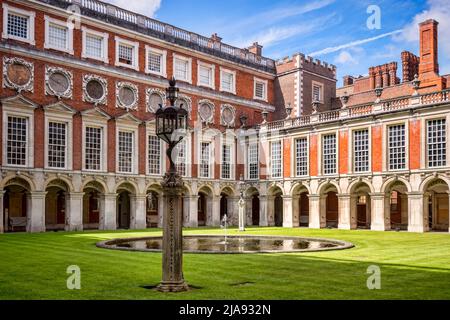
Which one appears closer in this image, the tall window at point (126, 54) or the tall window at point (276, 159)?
the tall window at point (126, 54)

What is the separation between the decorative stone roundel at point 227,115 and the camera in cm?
4703

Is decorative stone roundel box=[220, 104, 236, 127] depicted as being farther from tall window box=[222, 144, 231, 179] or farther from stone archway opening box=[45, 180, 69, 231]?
stone archway opening box=[45, 180, 69, 231]

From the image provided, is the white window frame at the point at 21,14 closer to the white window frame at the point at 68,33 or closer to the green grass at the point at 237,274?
the white window frame at the point at 68,33

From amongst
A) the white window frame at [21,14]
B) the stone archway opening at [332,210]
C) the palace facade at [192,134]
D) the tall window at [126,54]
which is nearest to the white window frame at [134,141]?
the palace facade at [192,134]

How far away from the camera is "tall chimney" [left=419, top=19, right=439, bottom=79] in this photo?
43969 mm

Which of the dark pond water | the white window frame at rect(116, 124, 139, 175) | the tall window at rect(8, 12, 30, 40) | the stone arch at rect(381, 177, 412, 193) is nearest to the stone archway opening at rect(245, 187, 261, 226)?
the white window frame at rect(116, 124, 139, 175)

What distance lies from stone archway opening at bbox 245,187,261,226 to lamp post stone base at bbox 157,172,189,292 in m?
35.9

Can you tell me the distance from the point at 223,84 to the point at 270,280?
36.9 metres

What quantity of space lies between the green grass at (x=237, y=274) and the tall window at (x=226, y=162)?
1098 inches

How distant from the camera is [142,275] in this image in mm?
13125

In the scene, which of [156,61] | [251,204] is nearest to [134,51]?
[156,61]

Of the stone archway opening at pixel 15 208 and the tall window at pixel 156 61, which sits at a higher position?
the tall window at pixel 156 61
